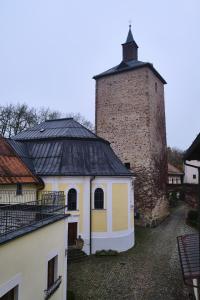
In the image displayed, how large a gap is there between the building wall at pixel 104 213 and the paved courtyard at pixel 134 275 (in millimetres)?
898

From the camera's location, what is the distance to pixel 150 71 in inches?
990

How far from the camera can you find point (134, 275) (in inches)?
499

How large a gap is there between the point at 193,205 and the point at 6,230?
2396 cm

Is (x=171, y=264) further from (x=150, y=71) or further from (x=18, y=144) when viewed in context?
(x=150, y=71)

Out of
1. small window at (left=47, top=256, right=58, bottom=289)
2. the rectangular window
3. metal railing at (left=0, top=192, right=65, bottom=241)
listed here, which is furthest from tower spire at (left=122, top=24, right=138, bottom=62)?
the rectangular window

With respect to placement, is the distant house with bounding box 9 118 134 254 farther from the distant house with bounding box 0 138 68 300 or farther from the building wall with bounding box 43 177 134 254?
the distant house with bounding box 0 138 68 300

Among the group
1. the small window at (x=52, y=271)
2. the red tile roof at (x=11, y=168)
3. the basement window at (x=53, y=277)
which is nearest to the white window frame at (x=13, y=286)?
the basement window at (x=53, y=277)

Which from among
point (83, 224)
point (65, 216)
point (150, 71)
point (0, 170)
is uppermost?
point (150, 71)

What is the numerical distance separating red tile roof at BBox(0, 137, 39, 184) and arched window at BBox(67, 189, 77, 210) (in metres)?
2.13

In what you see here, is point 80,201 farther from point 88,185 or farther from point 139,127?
point 139,127

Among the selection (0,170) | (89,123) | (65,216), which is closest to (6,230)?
(65,216)

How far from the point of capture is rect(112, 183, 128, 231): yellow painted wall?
16.8 meters

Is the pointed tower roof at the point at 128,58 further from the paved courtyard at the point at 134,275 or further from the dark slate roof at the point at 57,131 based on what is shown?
the paved courtyard at the point at 134,275

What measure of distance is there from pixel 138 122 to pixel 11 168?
13.0 m
